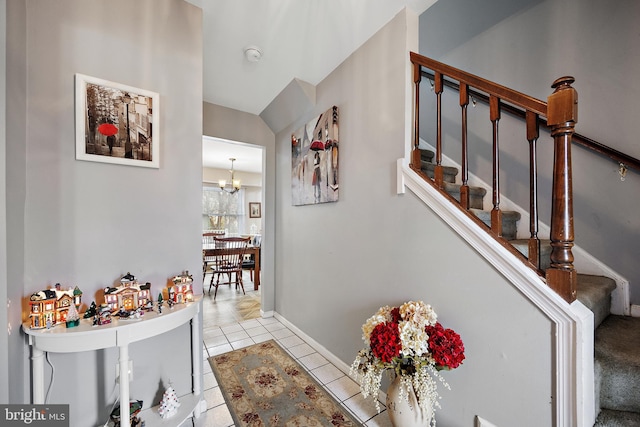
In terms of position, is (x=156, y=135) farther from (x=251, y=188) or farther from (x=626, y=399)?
(x=251, y=188)

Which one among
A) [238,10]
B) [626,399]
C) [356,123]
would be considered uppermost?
[238,10]

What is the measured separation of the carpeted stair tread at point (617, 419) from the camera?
1.01 meters

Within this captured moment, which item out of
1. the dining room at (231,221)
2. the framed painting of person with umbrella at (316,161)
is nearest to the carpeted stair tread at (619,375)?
the framed painting of person with umbrella at (316,161)

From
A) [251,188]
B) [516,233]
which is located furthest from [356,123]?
[251,188]

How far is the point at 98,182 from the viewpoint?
4.53ft

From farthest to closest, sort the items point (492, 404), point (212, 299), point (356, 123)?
point (212, 299) → point (356, 123) → point (492, 404)

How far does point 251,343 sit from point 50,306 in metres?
1.79

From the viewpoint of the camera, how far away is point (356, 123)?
2018 mm

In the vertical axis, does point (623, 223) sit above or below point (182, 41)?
below

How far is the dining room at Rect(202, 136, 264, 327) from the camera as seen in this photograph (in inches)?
144

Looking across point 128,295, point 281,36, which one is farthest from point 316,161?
point 128,295

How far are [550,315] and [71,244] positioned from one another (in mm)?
2253

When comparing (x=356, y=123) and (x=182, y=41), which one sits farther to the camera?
(x=356, y=123)

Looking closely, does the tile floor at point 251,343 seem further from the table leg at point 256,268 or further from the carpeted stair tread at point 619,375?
the carpeted stair tread at point 619,375
